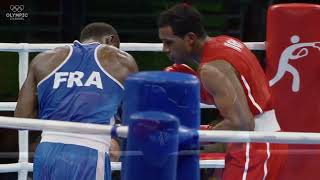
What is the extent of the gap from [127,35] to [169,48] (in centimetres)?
296

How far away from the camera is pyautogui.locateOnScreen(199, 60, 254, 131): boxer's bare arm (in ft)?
7.52

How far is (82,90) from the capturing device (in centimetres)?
247

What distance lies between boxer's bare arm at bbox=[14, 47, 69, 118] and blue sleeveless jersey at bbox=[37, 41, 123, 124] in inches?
1.1

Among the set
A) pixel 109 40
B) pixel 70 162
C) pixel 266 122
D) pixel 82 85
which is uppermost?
pixel 109 40

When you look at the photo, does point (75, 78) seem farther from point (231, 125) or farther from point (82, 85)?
point (231, 125)

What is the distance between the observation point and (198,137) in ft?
5.43

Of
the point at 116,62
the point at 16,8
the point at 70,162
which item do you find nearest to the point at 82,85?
the point at 116,62

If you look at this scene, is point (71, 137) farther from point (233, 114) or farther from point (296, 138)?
point (296, 138)

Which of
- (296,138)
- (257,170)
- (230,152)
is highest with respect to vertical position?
(296,138)

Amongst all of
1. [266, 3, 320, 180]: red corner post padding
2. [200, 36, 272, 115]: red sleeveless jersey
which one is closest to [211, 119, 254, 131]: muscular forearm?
[200, 36, 272, 115]: red sleeveless jersey

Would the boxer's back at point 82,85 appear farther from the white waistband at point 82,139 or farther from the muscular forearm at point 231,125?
the muscular forearm at point 231,125

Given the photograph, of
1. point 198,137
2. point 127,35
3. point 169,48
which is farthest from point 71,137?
point 127,35

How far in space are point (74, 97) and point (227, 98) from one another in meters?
0.54

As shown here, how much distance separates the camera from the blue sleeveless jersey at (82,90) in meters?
2.47
